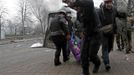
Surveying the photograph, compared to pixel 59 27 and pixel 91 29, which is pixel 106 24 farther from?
Answer: pixel 59 27

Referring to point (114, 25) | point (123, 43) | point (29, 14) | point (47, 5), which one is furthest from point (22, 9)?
point (114, 25)

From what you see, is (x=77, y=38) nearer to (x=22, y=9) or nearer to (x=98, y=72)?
(x=98, y=72)

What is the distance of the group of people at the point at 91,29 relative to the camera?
24.8ft

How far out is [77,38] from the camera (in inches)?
435

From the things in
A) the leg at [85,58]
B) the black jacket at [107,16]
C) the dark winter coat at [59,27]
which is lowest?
the leg at [85,58]

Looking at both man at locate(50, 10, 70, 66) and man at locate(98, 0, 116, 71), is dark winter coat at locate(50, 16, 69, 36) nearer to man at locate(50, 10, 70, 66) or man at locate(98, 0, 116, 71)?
man at locate(50, 10, 70, 66)

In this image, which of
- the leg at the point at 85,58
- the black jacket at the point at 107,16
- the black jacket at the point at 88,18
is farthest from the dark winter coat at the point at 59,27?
the leg at the point at 85,58

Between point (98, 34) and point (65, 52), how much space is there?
3314mm

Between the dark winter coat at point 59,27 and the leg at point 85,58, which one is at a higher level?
the dark winter coat at point 59,27

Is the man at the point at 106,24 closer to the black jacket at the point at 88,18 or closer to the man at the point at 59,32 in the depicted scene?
the black jacket at the point at 88,18

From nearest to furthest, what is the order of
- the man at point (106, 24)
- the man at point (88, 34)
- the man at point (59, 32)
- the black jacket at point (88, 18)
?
the black jacket at point (88, 18) < the man at point (88, 34) < the man at point (106, 24) < the man at point (59, 32)

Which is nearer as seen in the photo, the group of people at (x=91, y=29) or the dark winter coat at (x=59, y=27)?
the group of people at (x=91, y=29)

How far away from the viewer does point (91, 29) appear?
766cm

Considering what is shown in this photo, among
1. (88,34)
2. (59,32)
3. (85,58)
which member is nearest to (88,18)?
(88,34)
